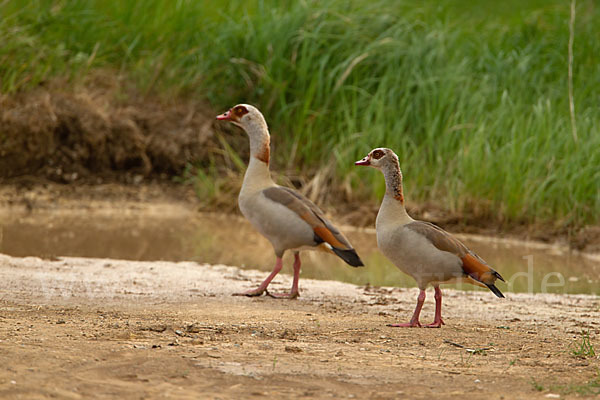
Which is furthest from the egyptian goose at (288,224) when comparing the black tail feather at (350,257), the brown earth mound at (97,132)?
the brown earth mound at (97,132)

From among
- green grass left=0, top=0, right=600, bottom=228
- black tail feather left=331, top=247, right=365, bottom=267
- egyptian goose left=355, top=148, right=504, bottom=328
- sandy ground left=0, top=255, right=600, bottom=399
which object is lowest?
sandy ground left=0, top=255, right=600, bottom=399

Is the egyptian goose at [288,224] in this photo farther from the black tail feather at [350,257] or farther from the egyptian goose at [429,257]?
the egyptian goose at [429,257]

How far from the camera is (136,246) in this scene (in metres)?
8.34

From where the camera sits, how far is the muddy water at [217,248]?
298 inches

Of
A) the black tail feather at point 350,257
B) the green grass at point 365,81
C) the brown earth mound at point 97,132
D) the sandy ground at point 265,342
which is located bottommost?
the sandy ground at point 265,342

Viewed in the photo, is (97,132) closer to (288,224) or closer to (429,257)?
(288,224)

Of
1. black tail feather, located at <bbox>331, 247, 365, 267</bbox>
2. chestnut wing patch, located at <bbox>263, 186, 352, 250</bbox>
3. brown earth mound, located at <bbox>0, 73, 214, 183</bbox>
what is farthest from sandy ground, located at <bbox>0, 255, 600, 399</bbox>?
brown earth mound, located at <bbox>0, 73, 214, 183</bbox>

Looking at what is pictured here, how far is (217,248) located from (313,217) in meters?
2.67

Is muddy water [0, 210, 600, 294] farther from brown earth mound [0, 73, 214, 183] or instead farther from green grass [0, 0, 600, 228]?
brown earth mound [0, 73, 214, 183]

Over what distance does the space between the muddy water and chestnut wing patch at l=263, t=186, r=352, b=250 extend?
1.32m

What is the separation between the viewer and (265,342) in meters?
4.32

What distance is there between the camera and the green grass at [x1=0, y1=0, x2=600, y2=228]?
972cm

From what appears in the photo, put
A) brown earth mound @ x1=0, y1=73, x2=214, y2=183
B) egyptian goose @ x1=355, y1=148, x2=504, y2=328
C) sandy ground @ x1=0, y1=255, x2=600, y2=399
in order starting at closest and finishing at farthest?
sandy ground @ x1=0, y1=255, x2=600, y2=399 → egyptian goose @ x1=355, y1=148, x2=504, y2=328 → brown earth mound @ x1=0, y1=73, x2=214, y2=183

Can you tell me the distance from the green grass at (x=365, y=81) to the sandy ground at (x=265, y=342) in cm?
336
